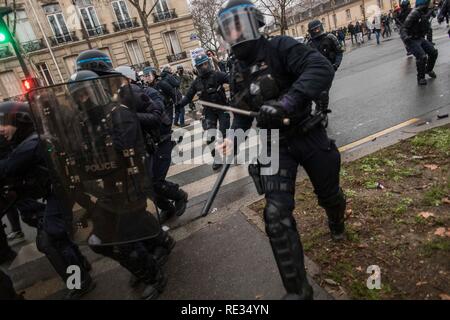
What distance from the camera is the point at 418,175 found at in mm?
3545

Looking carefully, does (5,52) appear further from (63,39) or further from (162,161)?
(162,161)

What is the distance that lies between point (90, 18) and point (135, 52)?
4588 millimetres

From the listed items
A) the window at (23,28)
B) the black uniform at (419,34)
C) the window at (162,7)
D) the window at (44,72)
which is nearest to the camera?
the black uniform at (419,34)

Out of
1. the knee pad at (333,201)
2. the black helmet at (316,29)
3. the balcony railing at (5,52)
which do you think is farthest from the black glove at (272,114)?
the balcony railing at (5,52)

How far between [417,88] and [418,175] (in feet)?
15.1

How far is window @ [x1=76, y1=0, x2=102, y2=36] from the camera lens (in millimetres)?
29062

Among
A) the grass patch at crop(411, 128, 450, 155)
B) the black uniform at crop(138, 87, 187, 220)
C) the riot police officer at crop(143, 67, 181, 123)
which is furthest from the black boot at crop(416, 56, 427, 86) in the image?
the black uniform at crop(138, 87, 187, 220)

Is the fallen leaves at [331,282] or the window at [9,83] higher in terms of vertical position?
the window at [9,83]

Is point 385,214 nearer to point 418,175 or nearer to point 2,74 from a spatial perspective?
point 418,175

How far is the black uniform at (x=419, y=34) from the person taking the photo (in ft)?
22.8

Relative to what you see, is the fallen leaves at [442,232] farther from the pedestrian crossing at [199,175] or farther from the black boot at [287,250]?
the pedestrian crossing at [199,175]

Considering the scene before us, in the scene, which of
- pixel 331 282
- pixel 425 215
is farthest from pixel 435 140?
pixel 331 282

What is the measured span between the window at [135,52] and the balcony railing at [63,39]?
4.46m

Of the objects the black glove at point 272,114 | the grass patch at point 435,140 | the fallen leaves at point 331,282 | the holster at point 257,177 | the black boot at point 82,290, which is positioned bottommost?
the grass patch at point 435,140
